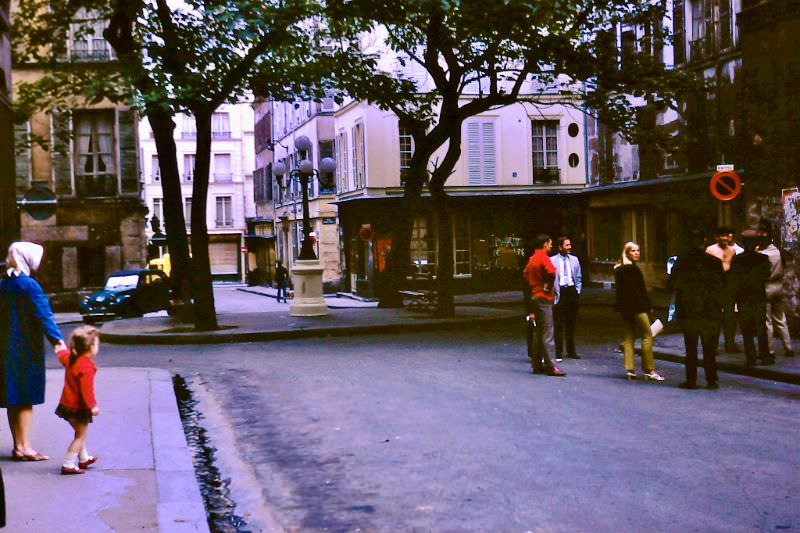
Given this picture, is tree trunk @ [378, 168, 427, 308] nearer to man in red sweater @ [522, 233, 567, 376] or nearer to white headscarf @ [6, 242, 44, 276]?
man in red sweater @ [522, 233, 567, 376]

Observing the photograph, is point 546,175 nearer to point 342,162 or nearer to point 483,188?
point 483,188

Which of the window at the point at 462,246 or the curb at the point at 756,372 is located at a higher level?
the window at the point at 462,246

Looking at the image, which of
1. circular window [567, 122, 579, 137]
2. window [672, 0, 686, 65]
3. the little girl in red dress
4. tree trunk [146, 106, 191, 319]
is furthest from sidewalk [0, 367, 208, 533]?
circular window [567, 122, 579, 137]

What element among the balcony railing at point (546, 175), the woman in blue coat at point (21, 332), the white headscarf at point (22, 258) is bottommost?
the woman in blue coat at point (21, 332)

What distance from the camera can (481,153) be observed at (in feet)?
134

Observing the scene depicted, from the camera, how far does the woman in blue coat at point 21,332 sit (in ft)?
25.4

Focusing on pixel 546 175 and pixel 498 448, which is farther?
pixel 546 175

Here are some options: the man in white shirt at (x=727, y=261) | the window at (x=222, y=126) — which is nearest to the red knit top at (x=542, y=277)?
the man in white shirt at (x=727, y=261)

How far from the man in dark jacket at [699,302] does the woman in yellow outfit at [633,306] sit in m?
0.65

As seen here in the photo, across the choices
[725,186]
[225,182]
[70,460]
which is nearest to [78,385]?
[70,460]

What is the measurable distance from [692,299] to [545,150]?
29743mm

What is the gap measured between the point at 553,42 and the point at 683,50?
12.6 metres

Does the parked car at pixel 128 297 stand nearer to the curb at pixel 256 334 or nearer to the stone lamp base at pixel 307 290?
the stone lamp base at pixel 307 290

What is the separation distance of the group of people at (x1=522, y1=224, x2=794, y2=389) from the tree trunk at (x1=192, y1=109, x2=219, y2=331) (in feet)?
27.8
